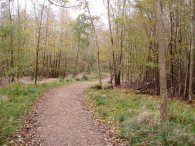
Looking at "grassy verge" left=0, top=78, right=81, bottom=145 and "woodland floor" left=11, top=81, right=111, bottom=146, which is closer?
"woodland floor" left=11, top=81, right=111, bottom=146

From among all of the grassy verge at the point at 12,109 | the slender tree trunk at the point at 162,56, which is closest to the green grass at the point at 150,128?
the slender tree trunk at the point at 162,56

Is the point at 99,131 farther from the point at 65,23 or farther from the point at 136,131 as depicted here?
the point at 65,23

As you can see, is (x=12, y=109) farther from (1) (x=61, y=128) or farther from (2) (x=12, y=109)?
(1) (x=61, y=128)

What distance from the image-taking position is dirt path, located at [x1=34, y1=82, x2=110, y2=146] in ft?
30.6

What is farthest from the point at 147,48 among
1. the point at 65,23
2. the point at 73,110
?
the point at 65,23

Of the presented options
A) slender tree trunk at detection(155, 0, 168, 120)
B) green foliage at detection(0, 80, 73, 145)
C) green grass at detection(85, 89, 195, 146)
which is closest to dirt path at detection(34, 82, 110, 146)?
green grass at detection(85, 89, 195, 146)

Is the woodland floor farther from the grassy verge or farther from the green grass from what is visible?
the green grass

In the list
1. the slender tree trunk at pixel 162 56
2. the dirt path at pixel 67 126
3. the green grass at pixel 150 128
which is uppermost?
the slender tree trunk at pixel 162 56

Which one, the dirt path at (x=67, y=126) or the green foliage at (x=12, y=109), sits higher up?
the green foliage at (x=12, y=109)

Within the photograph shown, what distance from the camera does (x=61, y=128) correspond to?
1087 cm

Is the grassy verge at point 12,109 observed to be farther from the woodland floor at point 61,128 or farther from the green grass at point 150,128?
the green grass at point 150,128

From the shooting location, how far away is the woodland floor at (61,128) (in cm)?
930

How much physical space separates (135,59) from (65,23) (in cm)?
2464

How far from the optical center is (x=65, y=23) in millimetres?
44812
